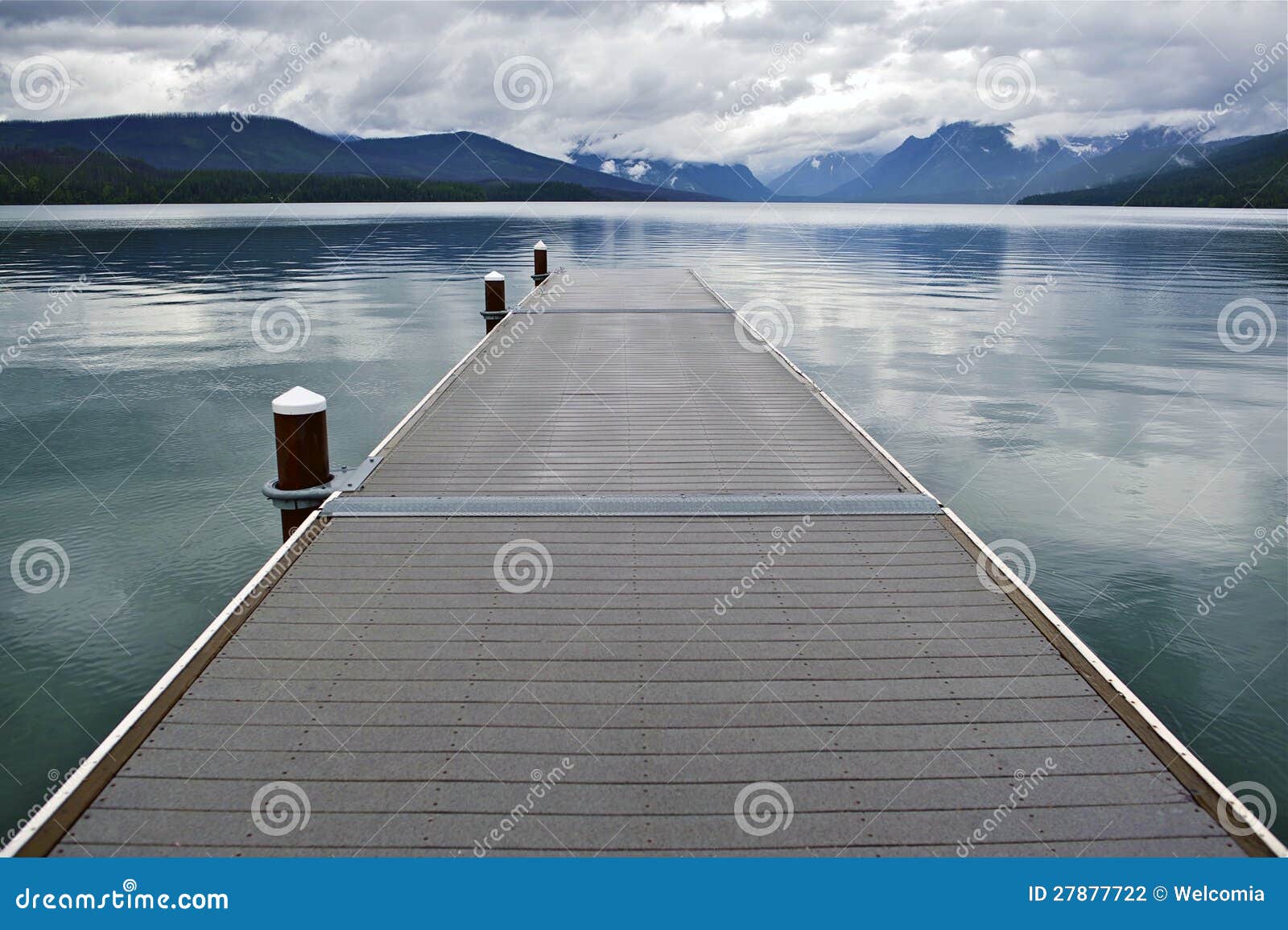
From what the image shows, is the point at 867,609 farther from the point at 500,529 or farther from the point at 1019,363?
the point at 1019,363

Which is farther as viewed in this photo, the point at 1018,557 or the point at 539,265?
the point at 539,265

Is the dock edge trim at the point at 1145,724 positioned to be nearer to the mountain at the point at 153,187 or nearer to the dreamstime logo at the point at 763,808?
the dreamstime logo at the point at 763,808

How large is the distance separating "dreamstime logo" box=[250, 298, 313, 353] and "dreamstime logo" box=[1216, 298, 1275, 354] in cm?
1953

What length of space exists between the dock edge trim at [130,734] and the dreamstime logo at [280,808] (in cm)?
65

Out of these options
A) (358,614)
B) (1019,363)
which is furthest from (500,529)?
(1019,363)

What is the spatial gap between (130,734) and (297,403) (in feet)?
10.1

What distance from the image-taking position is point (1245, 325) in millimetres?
21438
